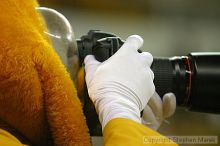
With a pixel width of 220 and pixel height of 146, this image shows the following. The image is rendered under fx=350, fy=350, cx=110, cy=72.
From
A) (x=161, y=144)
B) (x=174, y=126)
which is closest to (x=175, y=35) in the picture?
(x=174, y=126)

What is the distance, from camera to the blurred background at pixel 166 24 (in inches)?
52.9

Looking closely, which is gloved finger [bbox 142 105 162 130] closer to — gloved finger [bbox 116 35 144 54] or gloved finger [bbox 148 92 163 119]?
gloved finger [bbox 148 92 163 119]

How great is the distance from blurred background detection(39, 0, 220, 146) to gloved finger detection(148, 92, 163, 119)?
0.76 meters

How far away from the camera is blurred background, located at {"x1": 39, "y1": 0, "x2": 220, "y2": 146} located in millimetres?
1345

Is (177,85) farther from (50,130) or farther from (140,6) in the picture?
(140,6)

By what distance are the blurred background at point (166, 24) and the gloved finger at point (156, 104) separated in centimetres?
76

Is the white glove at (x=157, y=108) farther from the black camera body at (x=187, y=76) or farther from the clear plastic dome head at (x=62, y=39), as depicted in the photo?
the clear plastic dome head at (x=62, y=39)

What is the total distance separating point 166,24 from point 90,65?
0.96m

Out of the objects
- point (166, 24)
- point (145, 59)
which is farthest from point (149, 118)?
point (166, 24)

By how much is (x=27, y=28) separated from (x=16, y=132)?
13 cm

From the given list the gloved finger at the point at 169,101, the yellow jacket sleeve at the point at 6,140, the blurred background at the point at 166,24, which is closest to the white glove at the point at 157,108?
the gloved finger at the point at 169,101

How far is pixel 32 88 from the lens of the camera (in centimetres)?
39

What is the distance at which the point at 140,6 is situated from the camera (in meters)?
1.38

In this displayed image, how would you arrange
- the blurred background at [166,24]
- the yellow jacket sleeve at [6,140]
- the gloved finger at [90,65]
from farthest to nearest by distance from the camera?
the blurred background at [166,24] < the gloved finger at [90,65] < the yellow jacket sleeve at [6,140]
